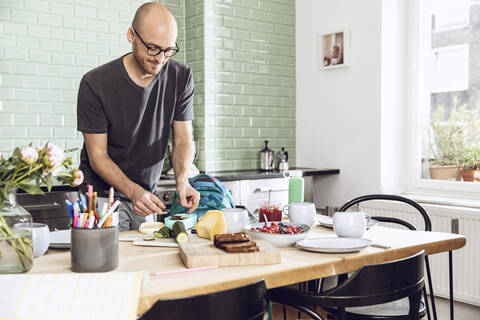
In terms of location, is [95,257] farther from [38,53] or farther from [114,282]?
[38,53]

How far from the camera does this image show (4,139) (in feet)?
11.7

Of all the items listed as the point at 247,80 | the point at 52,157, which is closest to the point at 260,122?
the point at 247,80

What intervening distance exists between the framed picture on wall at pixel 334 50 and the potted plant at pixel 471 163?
1.14m

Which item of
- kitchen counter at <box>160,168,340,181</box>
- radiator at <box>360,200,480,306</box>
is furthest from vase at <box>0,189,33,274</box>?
radiator at <box>360,200,480,306</box>

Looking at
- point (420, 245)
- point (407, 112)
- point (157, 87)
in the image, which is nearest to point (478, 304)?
point (407, 112)

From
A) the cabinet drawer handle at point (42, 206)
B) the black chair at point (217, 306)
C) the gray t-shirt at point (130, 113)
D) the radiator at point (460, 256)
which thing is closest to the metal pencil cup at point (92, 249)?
the black chair at point (217, 306)

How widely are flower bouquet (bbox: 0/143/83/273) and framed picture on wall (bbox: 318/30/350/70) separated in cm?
326

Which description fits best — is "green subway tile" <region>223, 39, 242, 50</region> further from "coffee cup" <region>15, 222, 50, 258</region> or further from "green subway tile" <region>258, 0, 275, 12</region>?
"coffee cup" <region>15, 222, 50, 258</region>

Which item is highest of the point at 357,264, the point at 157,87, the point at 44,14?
the point at 44,14

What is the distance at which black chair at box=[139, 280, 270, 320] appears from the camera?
1.16 metres

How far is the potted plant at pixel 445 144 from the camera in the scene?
3.88 metres

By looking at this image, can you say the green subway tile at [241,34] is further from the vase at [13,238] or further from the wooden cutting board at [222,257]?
the vase at [13,238]

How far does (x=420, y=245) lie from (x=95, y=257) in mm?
1104

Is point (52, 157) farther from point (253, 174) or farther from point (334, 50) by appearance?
point (334, 50)
